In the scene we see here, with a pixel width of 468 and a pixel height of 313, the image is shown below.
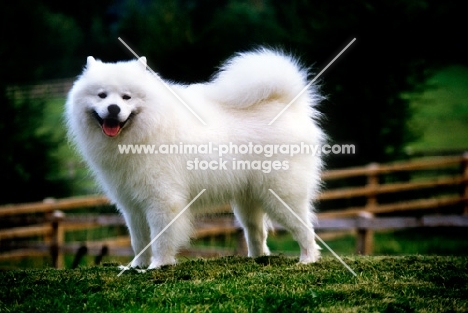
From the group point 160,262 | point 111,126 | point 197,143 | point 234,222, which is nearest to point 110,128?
point 111,126

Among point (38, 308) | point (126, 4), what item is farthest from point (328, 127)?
point (126, 4)

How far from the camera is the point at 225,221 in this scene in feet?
30.7

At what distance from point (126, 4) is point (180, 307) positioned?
17.7 meters

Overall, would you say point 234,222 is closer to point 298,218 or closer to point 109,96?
point 298,218

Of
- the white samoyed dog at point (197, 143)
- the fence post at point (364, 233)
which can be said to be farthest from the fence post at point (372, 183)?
the white samoyed dog at point (197, 143)

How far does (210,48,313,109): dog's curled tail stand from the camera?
19.6 feet

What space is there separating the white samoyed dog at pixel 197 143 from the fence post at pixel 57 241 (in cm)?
360

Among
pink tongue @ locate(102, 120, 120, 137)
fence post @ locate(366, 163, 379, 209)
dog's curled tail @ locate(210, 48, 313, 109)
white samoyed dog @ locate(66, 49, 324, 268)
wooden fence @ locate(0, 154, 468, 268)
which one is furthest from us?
fence post @ locate(366, 163, 379, 209)

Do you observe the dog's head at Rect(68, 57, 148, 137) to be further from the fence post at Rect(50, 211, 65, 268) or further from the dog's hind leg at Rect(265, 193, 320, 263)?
the fence post at Rect(50, 211, 65, 268)

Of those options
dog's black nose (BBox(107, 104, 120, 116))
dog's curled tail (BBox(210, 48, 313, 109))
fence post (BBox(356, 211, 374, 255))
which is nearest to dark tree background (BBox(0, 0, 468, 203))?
fence post (BBox(356, 211, 374, 255))

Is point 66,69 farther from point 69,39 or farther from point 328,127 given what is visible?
point 328,127

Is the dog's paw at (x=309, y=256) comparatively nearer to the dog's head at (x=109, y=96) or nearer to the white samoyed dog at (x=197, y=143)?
the white samoyed dog at (x=197, y=143)

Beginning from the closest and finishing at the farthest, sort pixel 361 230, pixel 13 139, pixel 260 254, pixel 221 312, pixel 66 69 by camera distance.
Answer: pixel 221 312
pixel 260 254
pixel 361 230
pixel 13 139
pixel 66 69

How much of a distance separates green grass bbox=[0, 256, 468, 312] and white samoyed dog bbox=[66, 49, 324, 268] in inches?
20.7
